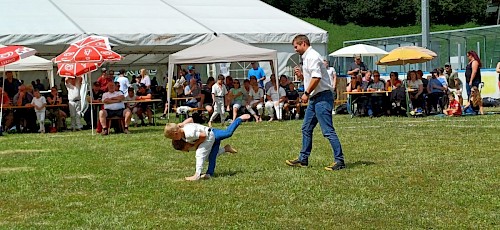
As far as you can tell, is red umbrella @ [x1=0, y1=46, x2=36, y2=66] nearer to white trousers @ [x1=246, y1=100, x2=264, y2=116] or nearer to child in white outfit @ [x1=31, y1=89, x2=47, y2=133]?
child in white outfit @ [x1=31, y1=89, x2=47, y2=133]

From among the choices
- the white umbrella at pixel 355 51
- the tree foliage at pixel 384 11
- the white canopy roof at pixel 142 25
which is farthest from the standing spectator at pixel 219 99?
the tree foliage at pixel 384 11

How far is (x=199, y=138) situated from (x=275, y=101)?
468 inches

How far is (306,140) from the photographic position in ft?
32.4

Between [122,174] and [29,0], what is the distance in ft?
53.5

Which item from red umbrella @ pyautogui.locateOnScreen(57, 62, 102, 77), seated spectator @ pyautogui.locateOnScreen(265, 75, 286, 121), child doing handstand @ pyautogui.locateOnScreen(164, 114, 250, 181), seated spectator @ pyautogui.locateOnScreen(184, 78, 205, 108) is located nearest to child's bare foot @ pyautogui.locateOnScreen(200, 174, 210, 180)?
child doing handstand @ pyautogui.locateOnScreen(164, 114, 250, 181)

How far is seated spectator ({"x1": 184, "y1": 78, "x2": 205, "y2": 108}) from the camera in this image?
21000mm

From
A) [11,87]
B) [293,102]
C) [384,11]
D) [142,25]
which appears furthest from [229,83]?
[384,11]

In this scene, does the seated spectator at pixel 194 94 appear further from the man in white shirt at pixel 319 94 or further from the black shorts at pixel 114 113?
the man in white shirt at pixel 319 94

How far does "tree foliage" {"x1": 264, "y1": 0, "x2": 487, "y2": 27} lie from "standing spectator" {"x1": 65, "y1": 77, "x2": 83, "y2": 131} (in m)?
59.0

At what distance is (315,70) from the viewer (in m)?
9.43

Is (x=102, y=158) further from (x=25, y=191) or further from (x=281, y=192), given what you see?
(x=281, y=192)

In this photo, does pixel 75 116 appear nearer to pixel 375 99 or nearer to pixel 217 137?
pixel 375 99

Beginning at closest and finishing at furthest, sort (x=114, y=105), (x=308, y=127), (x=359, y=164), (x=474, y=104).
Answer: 1. (x=308, y=127)
2. (x=359, y=164)
3. (x=114, y=105)
4. (x=474, y=104)

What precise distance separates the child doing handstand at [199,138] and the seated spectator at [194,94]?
1172 cm
